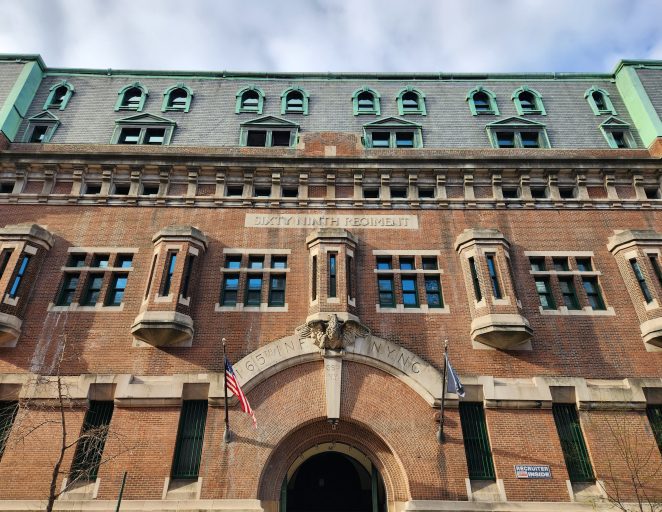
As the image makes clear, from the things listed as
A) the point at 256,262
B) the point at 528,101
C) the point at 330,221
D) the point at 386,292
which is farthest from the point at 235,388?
the point at 528,101

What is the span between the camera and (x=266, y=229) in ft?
64.2

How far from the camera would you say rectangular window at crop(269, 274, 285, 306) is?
1797 cm

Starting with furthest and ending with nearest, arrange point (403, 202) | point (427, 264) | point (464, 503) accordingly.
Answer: point (403, 202) < point (427, 264) < point (464, 503)

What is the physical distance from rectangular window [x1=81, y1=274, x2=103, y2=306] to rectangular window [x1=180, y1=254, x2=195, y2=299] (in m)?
3.26

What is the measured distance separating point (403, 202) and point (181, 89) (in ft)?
44.6

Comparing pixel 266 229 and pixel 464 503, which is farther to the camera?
pixel 266 229

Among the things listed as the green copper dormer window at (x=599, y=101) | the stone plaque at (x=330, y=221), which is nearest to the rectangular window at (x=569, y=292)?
the stone plaque at (x=330, y=221)

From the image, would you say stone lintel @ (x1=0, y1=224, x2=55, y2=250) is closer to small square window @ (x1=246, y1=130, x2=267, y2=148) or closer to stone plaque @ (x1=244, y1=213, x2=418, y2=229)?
stone plaque @ (x1=244, y1=213, x2=418, y2=229)

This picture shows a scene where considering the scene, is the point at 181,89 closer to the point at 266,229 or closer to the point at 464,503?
the point at 266,229

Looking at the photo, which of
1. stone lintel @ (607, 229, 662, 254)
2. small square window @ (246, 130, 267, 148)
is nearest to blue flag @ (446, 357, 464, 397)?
stone lintel @ (607, 229, 662, 254)

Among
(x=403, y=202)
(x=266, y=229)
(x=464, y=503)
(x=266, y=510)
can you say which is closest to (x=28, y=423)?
(x=266, y=510)

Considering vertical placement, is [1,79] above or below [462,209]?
above

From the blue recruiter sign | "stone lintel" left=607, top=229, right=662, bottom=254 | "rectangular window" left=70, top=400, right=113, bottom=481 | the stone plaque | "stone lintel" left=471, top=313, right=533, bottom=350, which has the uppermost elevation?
the stone plaque

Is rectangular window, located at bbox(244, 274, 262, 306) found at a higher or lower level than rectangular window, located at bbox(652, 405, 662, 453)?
higher
